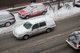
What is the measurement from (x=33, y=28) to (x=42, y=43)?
215cm

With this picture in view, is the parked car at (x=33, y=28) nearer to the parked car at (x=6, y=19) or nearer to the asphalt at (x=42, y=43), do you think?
the asphalt at (x=42, y=43)

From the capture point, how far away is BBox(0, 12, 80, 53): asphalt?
65.5 ft

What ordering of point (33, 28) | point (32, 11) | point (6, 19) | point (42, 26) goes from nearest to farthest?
point (33, 28)
point (42, 26)
point (6, 19)
point (32, 11)

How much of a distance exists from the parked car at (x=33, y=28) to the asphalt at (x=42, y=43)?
0.52 meters

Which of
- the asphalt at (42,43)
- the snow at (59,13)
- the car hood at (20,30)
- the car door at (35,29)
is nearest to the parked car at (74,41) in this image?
the asphalt at (42,43)

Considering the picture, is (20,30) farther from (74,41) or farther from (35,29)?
(74,41)

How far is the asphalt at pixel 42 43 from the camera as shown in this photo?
786 inches

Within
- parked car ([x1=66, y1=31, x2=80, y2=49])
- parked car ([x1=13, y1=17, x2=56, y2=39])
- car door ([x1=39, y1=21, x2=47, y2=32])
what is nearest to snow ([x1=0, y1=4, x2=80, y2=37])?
parked car ([x1=13, y1=17, x2=56, y2=39])

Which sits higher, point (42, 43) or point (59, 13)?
point (59, 13)

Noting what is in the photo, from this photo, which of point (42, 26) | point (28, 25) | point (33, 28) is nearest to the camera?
point (33, 28)

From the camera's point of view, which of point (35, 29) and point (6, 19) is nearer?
point (35, 29)

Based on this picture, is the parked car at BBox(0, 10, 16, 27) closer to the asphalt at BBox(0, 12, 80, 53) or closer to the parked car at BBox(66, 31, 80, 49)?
the asphalt at BBox(0, 12, 80, 53)

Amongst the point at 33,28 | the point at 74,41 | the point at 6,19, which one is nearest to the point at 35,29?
the point at 33,28

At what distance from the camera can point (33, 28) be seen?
22.2 metres
